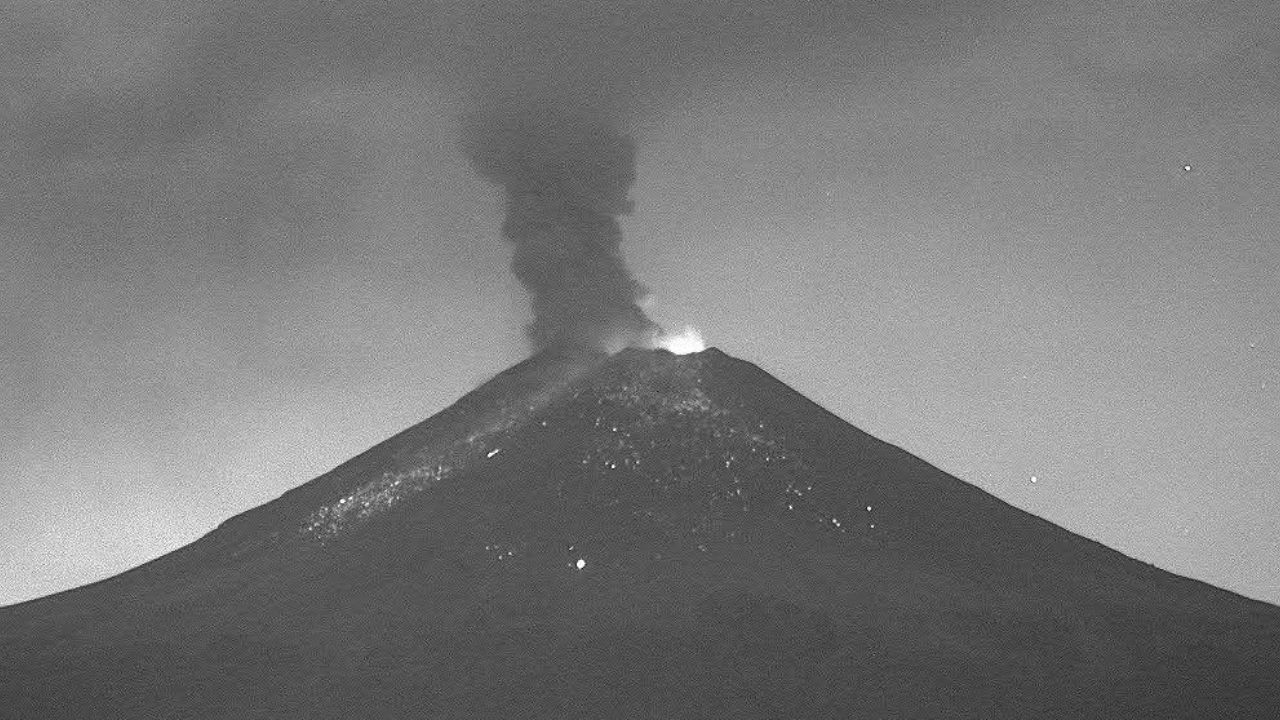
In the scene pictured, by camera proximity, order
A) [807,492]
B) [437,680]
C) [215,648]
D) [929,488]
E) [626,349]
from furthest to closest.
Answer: [626,349], [929,488], [807,492], [215,648], [437,680]

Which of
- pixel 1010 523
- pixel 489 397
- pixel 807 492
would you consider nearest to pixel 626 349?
pixel 489 397

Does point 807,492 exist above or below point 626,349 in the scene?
below

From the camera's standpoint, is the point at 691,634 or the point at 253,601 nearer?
the point at 691,634

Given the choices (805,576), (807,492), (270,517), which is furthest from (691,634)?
(270,517)

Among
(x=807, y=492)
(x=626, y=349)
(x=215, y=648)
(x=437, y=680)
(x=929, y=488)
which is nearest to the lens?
(x=437, y=680)

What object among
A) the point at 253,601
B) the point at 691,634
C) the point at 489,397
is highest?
the point at 489,397

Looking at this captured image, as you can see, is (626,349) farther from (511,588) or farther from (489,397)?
(511,588)
